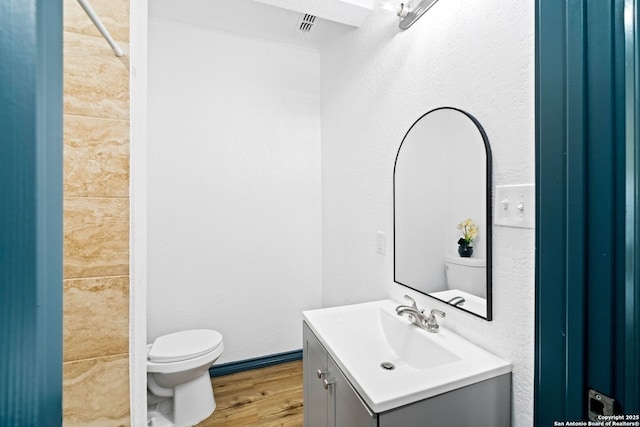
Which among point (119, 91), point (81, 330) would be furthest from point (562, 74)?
point (81, 330)

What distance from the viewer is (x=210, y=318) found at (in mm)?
2100

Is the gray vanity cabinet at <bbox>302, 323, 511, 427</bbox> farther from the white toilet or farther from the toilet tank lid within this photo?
the white toilet

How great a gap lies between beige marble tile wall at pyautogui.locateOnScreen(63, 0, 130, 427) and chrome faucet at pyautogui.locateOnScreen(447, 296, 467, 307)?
1.38 meters

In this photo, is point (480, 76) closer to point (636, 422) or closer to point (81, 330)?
point (636, 422)

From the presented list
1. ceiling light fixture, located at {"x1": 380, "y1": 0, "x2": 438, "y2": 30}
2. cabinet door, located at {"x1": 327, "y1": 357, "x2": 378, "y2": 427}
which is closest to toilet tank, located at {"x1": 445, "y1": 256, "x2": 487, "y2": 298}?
cabinet door, located at {"x1": 327, "y1": 357, "x2": 378, "y2": 427}

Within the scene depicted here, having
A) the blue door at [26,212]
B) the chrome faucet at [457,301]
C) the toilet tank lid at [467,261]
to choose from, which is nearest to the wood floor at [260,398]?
the chrome faucet at [457,301]

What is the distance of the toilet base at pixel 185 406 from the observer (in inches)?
63.9

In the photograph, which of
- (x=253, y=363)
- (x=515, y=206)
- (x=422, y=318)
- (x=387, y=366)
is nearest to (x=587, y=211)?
(x=515, y=206)

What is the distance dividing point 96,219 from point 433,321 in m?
1.46

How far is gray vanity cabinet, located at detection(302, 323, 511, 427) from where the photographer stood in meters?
0.74

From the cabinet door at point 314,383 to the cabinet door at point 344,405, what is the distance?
6 centimetres

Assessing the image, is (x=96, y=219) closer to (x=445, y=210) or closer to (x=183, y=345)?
(x=183, y=345)

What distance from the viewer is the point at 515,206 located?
84 centimetres

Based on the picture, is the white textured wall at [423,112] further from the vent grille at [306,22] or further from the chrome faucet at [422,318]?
the vent grille at [306,22]
